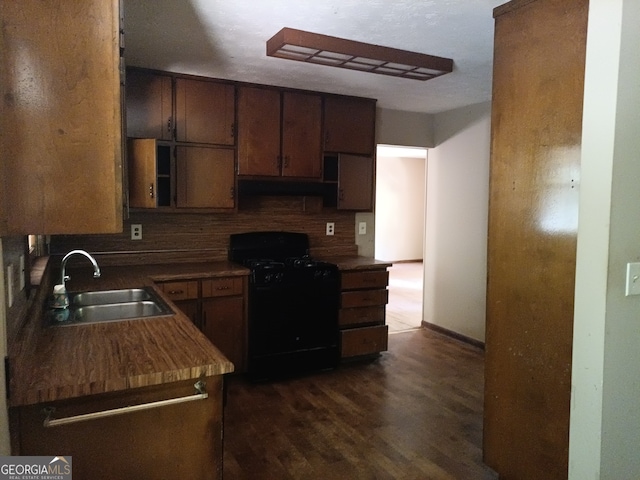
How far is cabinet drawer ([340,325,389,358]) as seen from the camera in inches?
150

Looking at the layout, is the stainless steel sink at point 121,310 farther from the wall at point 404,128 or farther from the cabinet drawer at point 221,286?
the wall at point 404,128

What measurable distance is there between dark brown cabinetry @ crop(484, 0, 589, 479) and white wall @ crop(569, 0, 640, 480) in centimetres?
15

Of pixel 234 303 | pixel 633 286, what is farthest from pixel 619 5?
pixel 234 303

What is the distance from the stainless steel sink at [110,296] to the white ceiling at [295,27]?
1452mm

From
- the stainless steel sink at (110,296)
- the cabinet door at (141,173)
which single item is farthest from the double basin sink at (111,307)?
the cabinet door at (141,173)

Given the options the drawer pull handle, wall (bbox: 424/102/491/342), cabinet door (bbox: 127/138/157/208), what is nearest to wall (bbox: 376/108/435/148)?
wall (bbox: 424/102/491/342)

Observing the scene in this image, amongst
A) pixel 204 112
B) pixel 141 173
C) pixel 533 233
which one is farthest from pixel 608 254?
pixel 204 112

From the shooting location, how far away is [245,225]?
3.99 metres

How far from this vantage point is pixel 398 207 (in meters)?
9.67

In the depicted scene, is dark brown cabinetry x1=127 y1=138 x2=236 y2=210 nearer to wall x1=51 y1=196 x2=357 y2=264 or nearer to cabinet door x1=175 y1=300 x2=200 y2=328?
wall x1=51 y1=196 x2=357 y2=264

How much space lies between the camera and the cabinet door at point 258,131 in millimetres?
3676

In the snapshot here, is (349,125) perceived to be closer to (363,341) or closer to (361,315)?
(361,315)

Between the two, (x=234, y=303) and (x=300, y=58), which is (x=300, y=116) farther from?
(x=234, y=303)

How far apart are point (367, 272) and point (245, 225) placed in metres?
1.14
